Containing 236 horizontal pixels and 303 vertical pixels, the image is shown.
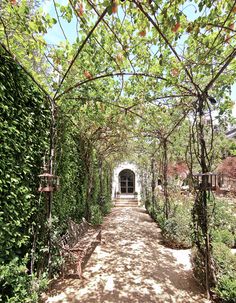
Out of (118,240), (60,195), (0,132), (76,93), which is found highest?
(76,93)

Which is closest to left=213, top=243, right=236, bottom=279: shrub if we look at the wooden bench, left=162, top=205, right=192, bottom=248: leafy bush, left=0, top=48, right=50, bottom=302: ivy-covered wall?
left=162, top=205, right=192, bottom=248: leafy bush

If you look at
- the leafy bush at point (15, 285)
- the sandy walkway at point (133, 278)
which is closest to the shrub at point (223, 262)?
the sandy walkway at point (133, 278)

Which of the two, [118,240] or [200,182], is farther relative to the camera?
[118,240]

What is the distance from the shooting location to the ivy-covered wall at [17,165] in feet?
8.14

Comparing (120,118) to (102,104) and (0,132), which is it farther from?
(0,132)

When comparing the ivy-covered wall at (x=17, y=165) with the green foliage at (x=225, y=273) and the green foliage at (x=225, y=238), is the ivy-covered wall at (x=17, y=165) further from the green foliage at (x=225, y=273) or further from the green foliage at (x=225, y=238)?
the green foliage at (x=225, y=238)

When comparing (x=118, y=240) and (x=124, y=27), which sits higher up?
(x=124, y=27)

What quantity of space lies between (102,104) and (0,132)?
2682mm

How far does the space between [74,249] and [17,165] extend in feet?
6.97

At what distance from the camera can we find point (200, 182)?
3684 mm

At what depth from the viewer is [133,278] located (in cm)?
375

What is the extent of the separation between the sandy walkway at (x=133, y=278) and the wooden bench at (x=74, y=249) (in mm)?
164

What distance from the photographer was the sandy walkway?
3133 mm

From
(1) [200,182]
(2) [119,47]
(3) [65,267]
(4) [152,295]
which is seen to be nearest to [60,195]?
(3) [65,267]
